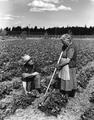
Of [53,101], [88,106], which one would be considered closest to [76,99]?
[88,106]

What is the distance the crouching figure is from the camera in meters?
4.82

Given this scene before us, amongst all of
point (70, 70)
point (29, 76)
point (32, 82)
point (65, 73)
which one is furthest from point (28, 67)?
point (70, 70)

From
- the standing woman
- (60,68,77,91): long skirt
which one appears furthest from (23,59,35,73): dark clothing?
(60,68,77,91): long skirt

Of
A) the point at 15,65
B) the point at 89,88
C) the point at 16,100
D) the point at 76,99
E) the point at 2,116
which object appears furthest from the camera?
the point at 15,65

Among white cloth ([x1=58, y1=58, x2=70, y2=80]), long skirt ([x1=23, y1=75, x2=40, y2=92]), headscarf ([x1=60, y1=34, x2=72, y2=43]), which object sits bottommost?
long skirt ([x1=23, y1=75, x2=40, y2=92])

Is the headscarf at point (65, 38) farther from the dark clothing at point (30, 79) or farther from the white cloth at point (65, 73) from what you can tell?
the dark clothing at point (30, 79)

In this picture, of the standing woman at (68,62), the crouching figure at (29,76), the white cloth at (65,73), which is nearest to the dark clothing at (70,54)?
the standing woman at (68,62)

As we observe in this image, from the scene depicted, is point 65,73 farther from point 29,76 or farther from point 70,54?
point 29,76

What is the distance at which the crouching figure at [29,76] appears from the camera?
15.8ft

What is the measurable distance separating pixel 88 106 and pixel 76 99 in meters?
0.43

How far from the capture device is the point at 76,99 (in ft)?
17.3

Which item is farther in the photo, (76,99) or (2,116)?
(76,99)

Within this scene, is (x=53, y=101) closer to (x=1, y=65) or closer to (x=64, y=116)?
(x=64, y=116)

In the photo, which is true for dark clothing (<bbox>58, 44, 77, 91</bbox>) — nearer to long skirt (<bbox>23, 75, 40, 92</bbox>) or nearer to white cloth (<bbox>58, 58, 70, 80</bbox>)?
white cloth (<bbox>58, 58, 70, 80</bbox>)
